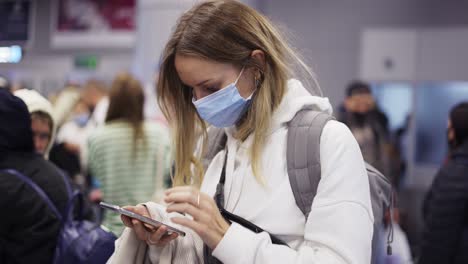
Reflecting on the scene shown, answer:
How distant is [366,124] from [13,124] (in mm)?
3506

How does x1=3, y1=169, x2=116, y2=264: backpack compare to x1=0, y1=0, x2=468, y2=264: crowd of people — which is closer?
x1=0, y1=0, x2=468, y2=264: crowd of people

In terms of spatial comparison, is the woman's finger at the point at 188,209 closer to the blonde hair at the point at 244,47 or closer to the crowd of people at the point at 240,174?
the crowd of people at the point at 240,174

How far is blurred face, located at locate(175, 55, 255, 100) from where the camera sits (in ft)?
6.27

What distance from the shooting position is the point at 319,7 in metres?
9.84

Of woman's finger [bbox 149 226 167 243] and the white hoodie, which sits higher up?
the white hoodie

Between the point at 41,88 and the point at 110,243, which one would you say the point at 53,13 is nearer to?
the point at 41,88

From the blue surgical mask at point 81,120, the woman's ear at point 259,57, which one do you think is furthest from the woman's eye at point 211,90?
the blue surgical mask at point 81,120

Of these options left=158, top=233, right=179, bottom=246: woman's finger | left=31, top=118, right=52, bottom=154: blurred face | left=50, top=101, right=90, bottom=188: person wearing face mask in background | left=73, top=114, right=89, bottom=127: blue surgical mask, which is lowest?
left=50, top=101, right=90, bottom=188: person wearing face mask in background

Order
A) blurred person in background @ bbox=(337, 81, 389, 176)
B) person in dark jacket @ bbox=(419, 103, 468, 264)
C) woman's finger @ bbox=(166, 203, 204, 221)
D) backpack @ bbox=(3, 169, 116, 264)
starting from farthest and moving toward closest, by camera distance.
→ blurred person in background @ bbox=(337, 81, 389, 176), person in dark jacket @ bbox=(419, 103, 468, 264), backpack @ bbox=(3, 169, 116, 264), woman's finger @ bbox=(166, 203, 204, 221)

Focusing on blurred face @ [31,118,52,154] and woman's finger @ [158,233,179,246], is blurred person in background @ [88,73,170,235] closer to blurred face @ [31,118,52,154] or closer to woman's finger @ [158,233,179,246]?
blurred face @ [31,118,52,154]

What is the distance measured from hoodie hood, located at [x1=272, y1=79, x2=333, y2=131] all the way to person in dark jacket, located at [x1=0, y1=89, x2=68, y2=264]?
110 cm

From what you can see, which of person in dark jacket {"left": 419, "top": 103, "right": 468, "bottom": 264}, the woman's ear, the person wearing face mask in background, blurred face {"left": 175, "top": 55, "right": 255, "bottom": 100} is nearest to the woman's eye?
blurred face {"left": 175, "top": 55, "right": 255, "bottom": 100}

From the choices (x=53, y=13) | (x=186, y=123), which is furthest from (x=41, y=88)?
(x=186, y=123)

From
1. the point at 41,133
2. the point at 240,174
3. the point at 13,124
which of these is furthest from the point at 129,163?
the point at 240,174
